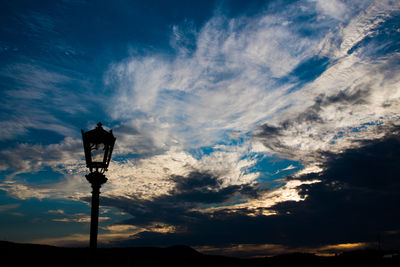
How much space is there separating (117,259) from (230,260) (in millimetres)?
4600

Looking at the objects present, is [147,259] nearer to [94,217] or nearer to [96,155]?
[94,217]

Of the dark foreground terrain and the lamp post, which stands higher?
the lamp post

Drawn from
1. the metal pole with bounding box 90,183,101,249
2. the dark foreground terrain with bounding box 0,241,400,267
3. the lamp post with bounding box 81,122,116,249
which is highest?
the lamp post with bounding box 81,122,116,249

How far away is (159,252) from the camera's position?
41.8 feet

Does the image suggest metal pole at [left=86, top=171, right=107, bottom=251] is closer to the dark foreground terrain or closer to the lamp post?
the lamp post

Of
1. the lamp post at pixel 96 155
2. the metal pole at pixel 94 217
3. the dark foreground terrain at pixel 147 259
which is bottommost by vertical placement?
the dark foreground terrain at pixel 147 259

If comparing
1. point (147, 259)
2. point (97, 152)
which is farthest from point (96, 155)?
point (147, 259)

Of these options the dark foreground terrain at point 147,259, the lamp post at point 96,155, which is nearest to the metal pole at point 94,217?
the lamp post at point 96,155

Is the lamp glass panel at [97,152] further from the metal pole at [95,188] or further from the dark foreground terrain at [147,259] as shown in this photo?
the dark foreground terrain at [147,259]

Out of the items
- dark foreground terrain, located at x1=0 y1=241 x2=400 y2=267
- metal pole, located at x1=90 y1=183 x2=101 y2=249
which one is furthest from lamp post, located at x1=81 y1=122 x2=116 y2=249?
dark foreground terrain, located at x1=0 y1=241 x2=400 y2=267

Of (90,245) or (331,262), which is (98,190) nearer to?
(90,245)

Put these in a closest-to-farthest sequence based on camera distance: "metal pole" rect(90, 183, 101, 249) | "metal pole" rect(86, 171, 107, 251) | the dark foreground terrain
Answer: "metal pole" rect(90, 183, 101, 249)
"metal pole" rect(86, 171, 107, 251)
the dark foreground terrain

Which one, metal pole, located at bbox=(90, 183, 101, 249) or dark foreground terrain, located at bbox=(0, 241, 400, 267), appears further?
dark foreground terrain, located at bbox=(0, 241, 400, 267)

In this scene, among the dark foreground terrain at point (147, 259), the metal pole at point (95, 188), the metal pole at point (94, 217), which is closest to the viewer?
the metal pole at point (94, 217)
